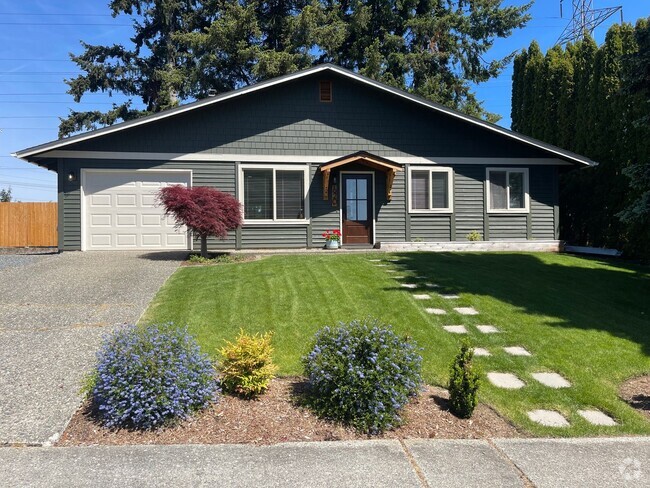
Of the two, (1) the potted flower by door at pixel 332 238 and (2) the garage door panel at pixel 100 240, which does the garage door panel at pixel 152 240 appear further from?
Result: (1) the potted flower by door at pixel 332 238

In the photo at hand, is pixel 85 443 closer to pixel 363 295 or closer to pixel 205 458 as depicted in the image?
pixel 205 458

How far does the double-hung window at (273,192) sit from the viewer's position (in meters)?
14.0

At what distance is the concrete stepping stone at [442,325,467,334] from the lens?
6250mm

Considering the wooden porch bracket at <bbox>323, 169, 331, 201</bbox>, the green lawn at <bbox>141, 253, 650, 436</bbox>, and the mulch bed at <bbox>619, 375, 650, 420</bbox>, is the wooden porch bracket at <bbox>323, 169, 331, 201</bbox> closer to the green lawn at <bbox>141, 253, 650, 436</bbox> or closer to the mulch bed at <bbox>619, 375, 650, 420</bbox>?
the green lawn at <bbox>141, 253, 650, 436</bbox>

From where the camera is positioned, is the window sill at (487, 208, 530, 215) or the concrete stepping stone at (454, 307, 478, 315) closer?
the concrete stepping stone at (454, 307, 478, 315)

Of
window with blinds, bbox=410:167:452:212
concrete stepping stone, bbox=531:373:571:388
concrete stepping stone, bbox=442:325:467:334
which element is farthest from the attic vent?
concrete stepping stone, bbox=531:373:571:388

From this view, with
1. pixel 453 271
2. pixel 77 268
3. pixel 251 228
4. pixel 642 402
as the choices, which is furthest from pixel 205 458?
pixel 251 228

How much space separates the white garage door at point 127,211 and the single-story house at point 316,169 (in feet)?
0.09

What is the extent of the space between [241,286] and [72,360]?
332 centimetres

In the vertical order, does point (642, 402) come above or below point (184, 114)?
below

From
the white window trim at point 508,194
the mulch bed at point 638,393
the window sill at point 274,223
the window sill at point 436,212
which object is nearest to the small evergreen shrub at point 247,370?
the mulch bed at point 638,393

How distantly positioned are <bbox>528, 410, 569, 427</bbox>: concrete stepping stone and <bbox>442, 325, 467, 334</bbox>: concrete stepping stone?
1887mm

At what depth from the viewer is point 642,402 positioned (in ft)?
15.4

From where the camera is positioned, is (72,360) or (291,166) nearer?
(72,360)
